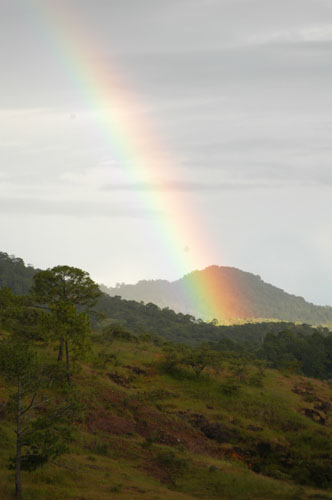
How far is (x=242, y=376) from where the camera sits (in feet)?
193

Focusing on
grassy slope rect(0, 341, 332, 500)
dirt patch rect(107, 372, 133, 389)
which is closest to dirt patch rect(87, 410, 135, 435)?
grassy slope rect(0, 341, 332, 500)

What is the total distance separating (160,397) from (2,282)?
132 m

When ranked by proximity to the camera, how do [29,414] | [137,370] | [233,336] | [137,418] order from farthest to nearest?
[233,336]
[137,370]
[137,418]
[29,414]

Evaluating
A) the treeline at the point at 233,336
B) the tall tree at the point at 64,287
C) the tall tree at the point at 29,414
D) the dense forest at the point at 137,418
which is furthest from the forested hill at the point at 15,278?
the tall tree at the point at 29,414

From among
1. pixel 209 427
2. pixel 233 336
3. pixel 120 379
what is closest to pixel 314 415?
pixel 209 427

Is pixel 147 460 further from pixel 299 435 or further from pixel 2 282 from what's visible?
pixel 2 282

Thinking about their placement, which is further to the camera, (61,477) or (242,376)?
(242,376)

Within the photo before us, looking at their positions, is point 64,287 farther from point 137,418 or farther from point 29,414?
point 29,414

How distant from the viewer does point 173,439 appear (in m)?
40.4

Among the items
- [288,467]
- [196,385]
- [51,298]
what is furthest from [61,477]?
[196,385]

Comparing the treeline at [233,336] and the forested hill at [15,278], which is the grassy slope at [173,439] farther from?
the forested hill at [15,278]

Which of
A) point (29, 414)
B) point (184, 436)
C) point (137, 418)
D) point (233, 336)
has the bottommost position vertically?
point (184, 436)

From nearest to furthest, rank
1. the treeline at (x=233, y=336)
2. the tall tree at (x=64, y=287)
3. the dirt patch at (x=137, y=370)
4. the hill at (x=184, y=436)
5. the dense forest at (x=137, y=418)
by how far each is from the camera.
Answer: the dense forest at (x=137, y=418) → the hill at (x=184, y=436) → the tall tree at (x=64, y=287) → the dirt patch at (x=137, y=370) → the treeline at (x=233, y=336)

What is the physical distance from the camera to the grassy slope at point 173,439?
28.7 metres
